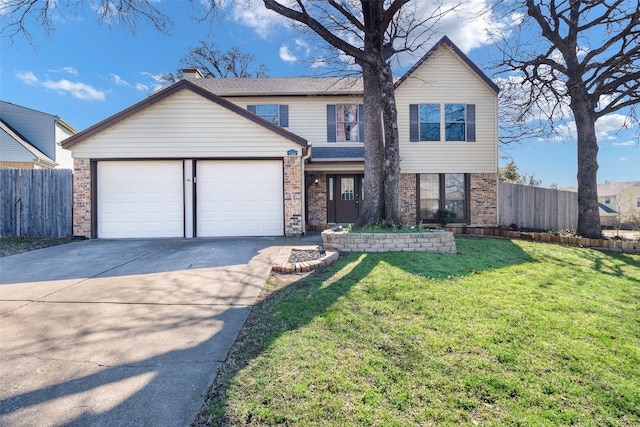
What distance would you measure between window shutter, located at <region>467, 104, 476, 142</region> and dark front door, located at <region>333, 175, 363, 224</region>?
4885 mm

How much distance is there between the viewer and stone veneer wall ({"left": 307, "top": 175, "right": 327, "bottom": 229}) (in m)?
12.7

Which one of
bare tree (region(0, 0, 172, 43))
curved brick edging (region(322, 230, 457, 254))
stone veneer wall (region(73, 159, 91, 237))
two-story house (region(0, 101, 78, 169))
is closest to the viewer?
curved brick edging (region(322, 230, 457, 254))

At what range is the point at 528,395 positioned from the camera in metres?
2.18

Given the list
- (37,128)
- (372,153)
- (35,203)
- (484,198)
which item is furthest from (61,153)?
(484,198)

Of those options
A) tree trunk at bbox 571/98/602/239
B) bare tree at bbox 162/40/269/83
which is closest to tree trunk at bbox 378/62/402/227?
tree trunk at bbox 571/98/602/239

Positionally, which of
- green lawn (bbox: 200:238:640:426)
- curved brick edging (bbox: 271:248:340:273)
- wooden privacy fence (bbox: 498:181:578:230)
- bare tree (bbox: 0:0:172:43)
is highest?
bare tree (bbox: 0:0:172:43)

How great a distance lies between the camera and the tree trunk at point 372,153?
843 cm

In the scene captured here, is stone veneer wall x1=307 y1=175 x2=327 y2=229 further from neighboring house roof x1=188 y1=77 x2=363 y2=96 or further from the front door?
neighboring house roof x1=188 y1=77 x2=363 y2=96

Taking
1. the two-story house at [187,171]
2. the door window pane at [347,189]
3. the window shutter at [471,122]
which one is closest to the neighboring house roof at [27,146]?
the two-story house at [187,171]

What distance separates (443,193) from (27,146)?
21.5m

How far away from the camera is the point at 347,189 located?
12953mm

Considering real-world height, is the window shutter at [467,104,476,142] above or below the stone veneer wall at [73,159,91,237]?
above

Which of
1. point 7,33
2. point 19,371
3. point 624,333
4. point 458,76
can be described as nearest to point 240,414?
point 19,371

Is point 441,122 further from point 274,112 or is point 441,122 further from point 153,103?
point 153,103
